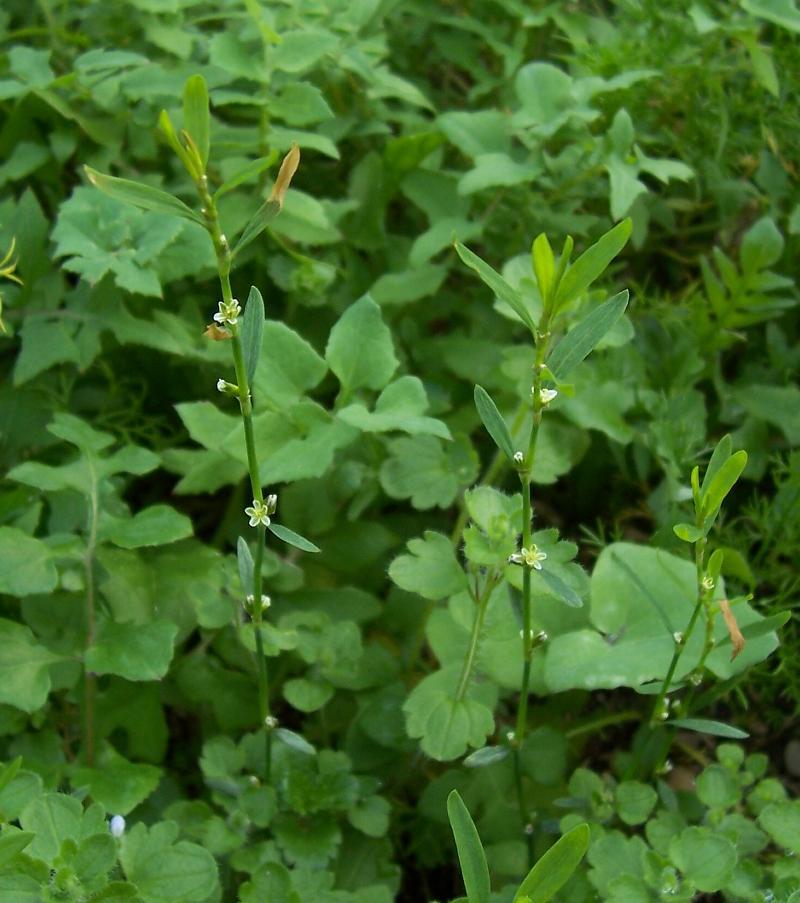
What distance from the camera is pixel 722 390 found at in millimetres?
1915

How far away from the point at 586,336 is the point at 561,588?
27 cm

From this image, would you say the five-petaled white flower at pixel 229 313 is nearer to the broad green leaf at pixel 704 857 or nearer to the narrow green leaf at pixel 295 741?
the narrow green leaf at pixel 295 741

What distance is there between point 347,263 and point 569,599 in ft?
3.32

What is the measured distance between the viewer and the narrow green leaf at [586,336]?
3.38ft

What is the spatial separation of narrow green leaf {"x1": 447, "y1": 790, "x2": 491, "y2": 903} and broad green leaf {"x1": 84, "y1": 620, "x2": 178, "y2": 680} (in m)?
0.43

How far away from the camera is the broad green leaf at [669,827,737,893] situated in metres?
1.21

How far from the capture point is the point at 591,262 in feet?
3.23

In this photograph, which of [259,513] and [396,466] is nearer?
[259,513]

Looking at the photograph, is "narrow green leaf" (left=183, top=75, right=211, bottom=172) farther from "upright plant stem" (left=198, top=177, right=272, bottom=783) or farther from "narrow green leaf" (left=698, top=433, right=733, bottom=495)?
"narrow green leaf" (left=698, top=433, right=733, bottom=495)

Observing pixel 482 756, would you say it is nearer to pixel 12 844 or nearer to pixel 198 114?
pixel 12 844

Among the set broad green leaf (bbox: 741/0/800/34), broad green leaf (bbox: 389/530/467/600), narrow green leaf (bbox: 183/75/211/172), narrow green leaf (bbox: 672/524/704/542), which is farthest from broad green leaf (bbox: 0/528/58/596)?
broad green leaf (bbox: 741/0/800/34)

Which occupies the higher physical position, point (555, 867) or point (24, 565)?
point (555, 867)

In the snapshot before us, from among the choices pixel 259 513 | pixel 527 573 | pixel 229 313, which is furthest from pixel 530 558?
pixel 229 313

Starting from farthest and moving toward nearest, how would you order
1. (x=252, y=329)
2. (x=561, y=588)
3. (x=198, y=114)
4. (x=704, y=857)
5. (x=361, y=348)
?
(x=361, y=348) → (x=704, y=857) → (x=561, y=588) → (x=252, y=329) → (x=198, y=114)
